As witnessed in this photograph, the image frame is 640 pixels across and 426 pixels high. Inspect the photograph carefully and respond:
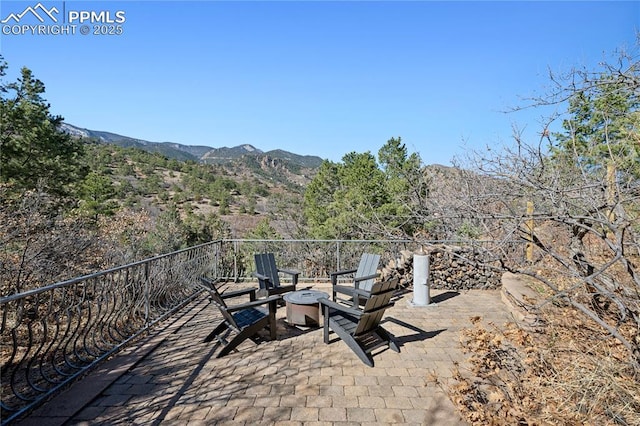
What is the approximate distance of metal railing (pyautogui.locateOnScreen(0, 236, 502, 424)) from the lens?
264 centimetres

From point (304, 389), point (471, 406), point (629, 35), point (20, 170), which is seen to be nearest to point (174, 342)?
point (304, 389)

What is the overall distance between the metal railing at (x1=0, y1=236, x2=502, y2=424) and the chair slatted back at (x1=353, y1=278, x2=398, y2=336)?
1035 mm

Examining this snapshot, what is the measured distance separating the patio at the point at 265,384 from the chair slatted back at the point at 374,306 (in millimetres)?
374

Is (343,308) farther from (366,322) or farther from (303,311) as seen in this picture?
(303,311)

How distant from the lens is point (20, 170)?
8.54 meters

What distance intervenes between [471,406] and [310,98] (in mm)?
11068

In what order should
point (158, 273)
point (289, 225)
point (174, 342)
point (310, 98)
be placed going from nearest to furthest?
1. point (174, 342)
2. point (158, 273)
3. point (310, 98)
4. point (289, 225)

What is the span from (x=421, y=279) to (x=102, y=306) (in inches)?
205

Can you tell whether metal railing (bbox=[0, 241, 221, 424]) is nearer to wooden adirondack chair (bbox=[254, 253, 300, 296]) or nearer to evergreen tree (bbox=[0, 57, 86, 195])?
wooden adirondack chair (bbox=[254, 253, 300, 296])

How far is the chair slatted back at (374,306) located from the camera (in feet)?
10.8

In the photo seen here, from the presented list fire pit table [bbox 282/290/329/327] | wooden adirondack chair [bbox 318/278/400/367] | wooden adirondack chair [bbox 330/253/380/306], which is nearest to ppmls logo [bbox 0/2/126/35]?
fire pit table [bbox 282/290/329/327]

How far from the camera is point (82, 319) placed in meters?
5.20

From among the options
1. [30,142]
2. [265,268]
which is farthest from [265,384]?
[30,142]

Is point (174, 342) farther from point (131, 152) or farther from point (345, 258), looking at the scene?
point (131, 152)
